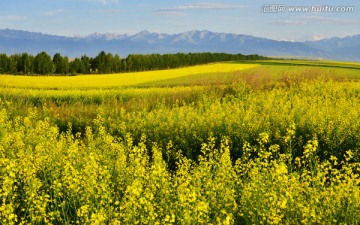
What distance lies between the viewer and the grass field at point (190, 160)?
5551 mm

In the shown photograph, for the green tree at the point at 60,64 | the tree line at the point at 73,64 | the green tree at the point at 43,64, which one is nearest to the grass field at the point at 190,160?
the green tree at the point at 43,64

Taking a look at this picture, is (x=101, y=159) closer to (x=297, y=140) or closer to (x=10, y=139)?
(x=10, y=139)

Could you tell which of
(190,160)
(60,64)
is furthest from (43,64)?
(190,160)

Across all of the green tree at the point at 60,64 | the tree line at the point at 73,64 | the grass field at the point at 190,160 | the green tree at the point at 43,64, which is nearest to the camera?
the grass field at the point at 190,160

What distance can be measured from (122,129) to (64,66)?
122 feet

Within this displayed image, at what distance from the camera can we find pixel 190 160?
7.94 m

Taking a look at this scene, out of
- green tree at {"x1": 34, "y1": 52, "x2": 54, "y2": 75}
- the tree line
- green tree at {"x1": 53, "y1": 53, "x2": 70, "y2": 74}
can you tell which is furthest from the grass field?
green tree at {"x1": 53, "y1": 53, "x2": 70, "y2": 74}

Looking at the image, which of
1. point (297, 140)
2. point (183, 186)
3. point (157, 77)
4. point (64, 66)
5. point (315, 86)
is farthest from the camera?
point (64, 66)

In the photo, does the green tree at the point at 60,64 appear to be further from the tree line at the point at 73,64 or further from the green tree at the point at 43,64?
the green tree at the point at 43,64

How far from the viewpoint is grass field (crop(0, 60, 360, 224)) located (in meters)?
5.55

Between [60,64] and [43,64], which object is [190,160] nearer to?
[43,64]

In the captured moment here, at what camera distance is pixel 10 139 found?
10594 millimetres

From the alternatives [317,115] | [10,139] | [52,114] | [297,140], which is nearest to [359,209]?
[297,140]

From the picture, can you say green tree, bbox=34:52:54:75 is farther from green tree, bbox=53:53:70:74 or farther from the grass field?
the grass field
